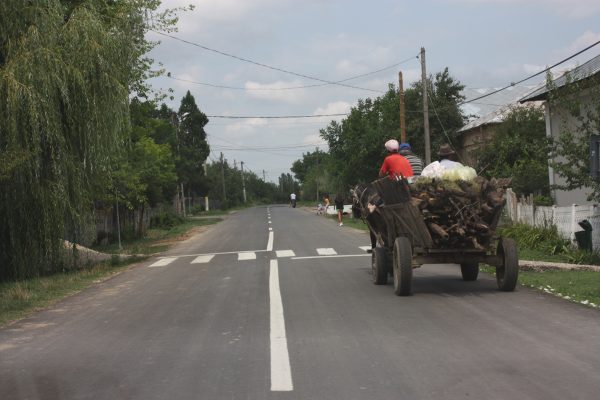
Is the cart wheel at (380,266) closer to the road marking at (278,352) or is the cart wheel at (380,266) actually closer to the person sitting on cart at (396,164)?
the person sitting on cart at (396,164)

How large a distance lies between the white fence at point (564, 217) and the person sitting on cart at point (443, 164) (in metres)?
7.78

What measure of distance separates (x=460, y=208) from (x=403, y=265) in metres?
1.15

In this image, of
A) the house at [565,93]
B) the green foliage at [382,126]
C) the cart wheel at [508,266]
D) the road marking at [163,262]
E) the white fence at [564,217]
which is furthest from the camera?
the green foliage at [382,126]

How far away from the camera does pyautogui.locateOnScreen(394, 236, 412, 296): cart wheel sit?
31.7ft

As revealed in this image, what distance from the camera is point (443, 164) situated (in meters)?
10.5

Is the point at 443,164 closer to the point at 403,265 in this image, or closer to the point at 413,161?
the point at 413,161

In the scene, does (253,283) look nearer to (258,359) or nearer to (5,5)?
(258,359)

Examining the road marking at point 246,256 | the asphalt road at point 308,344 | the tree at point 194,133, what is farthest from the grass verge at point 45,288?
the tree at point 194,133

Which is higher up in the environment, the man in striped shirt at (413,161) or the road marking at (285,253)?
the man in striped shirt at (413,161)

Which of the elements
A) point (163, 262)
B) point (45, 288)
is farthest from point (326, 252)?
point (45, 288)

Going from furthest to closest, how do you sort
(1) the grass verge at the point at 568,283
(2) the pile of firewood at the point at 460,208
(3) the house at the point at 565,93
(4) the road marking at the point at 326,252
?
(4) the road marking at the point at 326,252, (3) the house at the point at 565,93, (1) the grass verge at the point at 568,283, (2) the pile of firewood at the point at 460,208

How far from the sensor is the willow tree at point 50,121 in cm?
1462

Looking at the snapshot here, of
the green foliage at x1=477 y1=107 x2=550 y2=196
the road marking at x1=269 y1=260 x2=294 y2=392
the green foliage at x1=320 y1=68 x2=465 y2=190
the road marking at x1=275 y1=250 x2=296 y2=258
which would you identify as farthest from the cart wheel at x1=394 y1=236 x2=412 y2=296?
the green foliage at x1=320 y1=68 x2=465 y2=190

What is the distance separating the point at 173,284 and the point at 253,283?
174 centimetres
